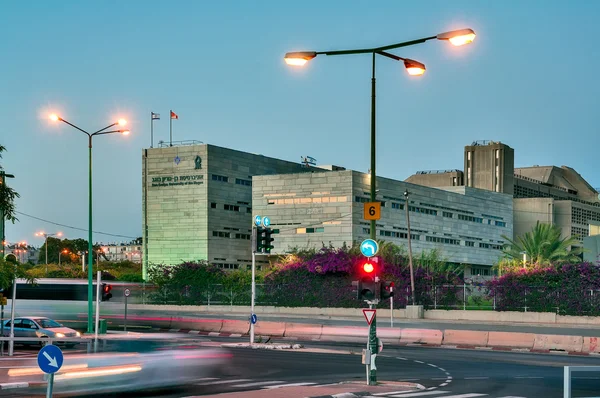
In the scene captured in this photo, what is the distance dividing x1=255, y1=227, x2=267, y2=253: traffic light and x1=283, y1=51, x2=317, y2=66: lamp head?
49.7 feet

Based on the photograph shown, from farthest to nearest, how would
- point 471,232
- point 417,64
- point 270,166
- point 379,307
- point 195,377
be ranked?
point 471,232, point 270,166, point 379,307, point 417,64, point 195,377

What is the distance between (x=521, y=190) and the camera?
16188 cm

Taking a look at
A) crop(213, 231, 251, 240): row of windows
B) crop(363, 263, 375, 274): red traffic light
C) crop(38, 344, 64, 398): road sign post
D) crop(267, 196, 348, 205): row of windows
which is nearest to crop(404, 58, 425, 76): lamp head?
crop(363, 263, 375, 274): red traffic light

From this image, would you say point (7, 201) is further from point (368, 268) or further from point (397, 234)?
point (397, 234)

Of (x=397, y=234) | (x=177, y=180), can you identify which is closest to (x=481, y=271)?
(x=397, y=234)

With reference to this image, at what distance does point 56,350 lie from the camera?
37.3 feet

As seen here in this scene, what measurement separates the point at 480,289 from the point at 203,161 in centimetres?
5948

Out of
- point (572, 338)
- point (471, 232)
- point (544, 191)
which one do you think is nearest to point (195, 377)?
point (572, 338)

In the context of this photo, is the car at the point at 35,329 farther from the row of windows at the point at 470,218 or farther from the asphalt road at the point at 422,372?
the row of windows at the point at 470,218

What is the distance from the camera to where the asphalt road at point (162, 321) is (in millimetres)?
51906

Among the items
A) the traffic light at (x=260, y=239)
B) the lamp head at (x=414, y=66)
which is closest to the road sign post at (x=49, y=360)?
the lamp head at (x=414, y=66)

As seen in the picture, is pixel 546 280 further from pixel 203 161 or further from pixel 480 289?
pixel 203 161

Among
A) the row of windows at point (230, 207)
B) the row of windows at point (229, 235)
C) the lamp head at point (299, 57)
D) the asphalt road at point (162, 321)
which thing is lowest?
the asphalt road at point (162, 321)

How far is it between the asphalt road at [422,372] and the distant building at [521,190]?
114678 millimetres
